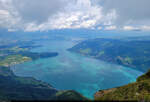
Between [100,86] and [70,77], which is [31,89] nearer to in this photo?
[70,77]

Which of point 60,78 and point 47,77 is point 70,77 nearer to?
point 60,78

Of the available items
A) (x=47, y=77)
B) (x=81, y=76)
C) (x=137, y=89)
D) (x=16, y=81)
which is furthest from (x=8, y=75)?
(x=137, y=89)

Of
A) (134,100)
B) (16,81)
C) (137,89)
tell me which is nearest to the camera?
(134,100)

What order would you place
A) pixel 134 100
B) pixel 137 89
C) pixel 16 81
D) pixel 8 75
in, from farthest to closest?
pixel 8 75 < pixel 16 81 < pixel 137 89 < pixel 134 100

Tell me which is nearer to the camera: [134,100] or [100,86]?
[134,100]

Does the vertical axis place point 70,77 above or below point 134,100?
below

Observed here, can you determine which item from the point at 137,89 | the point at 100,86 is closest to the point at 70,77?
the point at 100,86

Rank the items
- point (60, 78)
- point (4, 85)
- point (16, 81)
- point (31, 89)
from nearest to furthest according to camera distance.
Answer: point (31, 89)
point (4, 85)
point (16, 81)
point (60, 78)

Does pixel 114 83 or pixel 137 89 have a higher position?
pixel 137 89

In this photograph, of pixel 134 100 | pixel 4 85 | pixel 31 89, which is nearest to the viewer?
pixel 134 100
